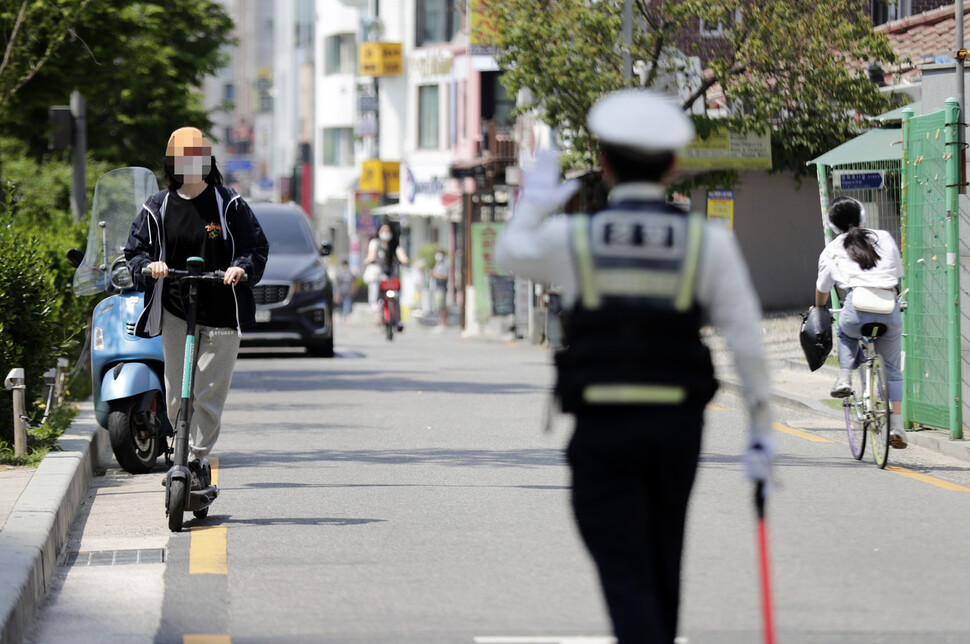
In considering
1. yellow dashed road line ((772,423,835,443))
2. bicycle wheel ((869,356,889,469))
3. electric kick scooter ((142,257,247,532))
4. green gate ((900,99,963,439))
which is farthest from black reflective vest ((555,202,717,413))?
yellow dashed road line ((772,423,835,443))

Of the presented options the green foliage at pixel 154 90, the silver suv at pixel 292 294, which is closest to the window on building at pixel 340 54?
the green foliage at pixel 154 90

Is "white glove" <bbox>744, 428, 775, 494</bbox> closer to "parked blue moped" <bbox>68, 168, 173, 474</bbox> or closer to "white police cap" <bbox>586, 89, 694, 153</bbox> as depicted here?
"white police cap" <bbox>586, 89, 694, 153</bbox>

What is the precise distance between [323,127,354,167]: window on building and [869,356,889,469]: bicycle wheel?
208 ft

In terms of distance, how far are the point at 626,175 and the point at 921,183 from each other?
26.8ft

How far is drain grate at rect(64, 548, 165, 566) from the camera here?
736 cm

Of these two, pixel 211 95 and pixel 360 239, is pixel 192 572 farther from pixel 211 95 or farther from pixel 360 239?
pixel 211 95

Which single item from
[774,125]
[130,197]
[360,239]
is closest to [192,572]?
[130,197]

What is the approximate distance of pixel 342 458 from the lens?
1121 centimetres

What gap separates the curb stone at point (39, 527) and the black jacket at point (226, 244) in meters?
0.92

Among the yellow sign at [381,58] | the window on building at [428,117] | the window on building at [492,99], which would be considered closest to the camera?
the window on building at [492,99]

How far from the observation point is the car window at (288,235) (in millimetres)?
21672

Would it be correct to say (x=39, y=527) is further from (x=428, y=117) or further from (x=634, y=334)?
(x=428, y=117)

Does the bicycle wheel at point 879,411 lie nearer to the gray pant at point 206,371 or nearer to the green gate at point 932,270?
the green gate at point 932,270

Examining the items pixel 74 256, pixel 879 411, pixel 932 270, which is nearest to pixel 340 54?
pixel 932 270
